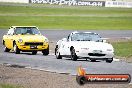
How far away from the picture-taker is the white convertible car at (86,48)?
987 inches

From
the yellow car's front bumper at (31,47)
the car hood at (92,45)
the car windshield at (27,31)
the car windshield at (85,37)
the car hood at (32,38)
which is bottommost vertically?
the yellow car's front bumper at (31,47)

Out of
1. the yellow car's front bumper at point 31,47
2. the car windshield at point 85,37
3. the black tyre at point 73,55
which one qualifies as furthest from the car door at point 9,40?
the black tyre at point 73,55

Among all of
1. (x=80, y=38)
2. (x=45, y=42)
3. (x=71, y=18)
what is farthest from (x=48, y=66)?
(x=71, y=18)

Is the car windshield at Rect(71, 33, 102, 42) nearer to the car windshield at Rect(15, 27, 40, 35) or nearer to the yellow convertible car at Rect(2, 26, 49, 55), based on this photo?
the yellow convertible car at Rect(2, 26, 49, 55)

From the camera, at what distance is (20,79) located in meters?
18.4

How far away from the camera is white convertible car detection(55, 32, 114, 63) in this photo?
25062 millimetres

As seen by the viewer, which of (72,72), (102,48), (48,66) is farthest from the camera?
(102,48)

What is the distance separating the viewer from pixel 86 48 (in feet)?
82.8

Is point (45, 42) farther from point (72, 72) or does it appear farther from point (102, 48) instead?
point (72, 72)

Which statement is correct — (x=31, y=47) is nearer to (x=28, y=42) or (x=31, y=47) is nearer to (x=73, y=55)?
(x=28, y=42)

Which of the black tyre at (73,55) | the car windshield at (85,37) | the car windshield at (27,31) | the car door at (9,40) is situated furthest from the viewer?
the car windshield at (27,31)

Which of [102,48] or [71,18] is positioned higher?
[102,48]

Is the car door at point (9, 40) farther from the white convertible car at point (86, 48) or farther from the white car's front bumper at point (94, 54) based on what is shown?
the white car's front bumper at point (94, 54)

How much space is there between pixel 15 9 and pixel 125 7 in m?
32.9
